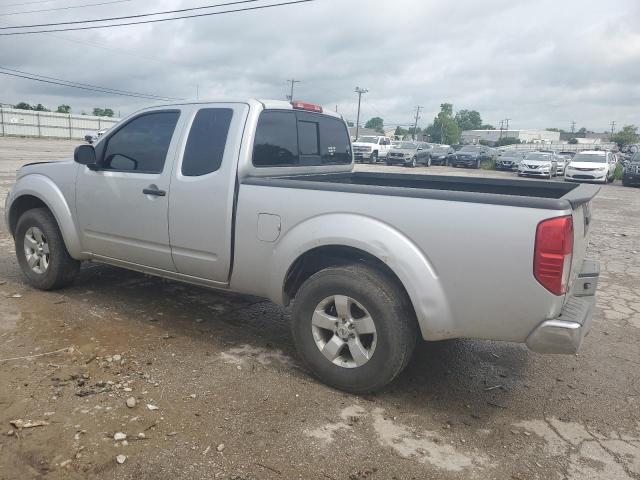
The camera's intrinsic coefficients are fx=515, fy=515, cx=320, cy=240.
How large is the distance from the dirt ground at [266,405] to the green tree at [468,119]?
161143 millimetres

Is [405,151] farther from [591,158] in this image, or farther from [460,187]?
[460,187]

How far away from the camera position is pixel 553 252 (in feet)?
8.70

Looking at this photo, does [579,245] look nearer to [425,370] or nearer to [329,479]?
[425,370]

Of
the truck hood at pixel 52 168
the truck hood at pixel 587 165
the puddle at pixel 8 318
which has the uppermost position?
the truck hood at pixel 52 168

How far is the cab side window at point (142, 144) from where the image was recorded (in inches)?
167

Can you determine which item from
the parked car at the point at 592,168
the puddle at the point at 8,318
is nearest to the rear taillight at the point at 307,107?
the puddle at the point at 8,318

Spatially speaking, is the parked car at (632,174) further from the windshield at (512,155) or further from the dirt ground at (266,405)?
the dirt ground at (266,405)

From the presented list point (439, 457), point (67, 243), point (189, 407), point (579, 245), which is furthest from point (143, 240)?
point (579, 245)

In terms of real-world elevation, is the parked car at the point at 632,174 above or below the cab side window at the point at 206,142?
below

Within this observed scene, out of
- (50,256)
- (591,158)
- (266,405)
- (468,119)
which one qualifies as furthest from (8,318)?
(468,119)

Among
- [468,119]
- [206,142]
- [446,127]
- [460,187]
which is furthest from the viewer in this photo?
[468,119]

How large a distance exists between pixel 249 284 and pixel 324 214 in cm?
88

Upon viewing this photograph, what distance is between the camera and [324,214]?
3338mm

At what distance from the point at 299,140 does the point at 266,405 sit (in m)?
2.31
